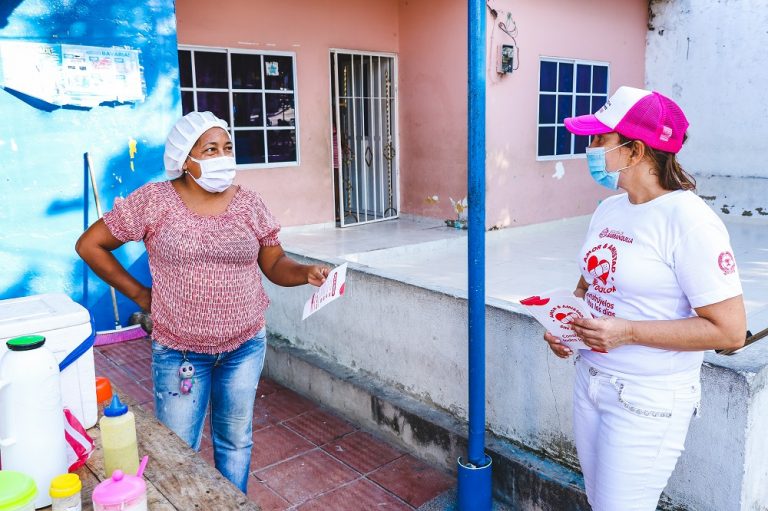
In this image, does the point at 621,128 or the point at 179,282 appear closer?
the point at 621,128

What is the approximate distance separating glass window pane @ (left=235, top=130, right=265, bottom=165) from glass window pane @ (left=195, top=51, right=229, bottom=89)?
57 centimetres

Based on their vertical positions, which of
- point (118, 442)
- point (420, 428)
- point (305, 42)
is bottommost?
point (420, 428)

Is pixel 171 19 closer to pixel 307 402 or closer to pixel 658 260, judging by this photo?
pixel 307 402

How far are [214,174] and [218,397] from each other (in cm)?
82

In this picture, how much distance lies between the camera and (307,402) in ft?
13.5

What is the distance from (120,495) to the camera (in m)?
1.29

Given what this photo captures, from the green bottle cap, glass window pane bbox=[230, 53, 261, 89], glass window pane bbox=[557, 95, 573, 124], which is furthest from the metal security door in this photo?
the green bottle cap

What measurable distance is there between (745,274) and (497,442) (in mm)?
4384

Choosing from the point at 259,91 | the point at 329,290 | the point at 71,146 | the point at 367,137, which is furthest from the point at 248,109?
the point at 329,290

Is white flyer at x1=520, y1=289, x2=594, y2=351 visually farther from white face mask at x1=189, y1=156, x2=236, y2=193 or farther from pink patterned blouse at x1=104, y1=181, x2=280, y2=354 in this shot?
white face mask at x1=189, y1=156, x2=236, y2=193

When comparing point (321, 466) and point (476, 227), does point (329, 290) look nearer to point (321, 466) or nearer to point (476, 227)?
point (476, 227)

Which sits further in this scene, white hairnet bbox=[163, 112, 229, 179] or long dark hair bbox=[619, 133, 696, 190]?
white hairnet bbox=[163, 112, 229, 179]

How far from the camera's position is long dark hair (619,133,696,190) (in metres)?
1.78

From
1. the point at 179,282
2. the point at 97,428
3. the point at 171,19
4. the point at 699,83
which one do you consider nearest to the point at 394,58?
the point at 171,19
